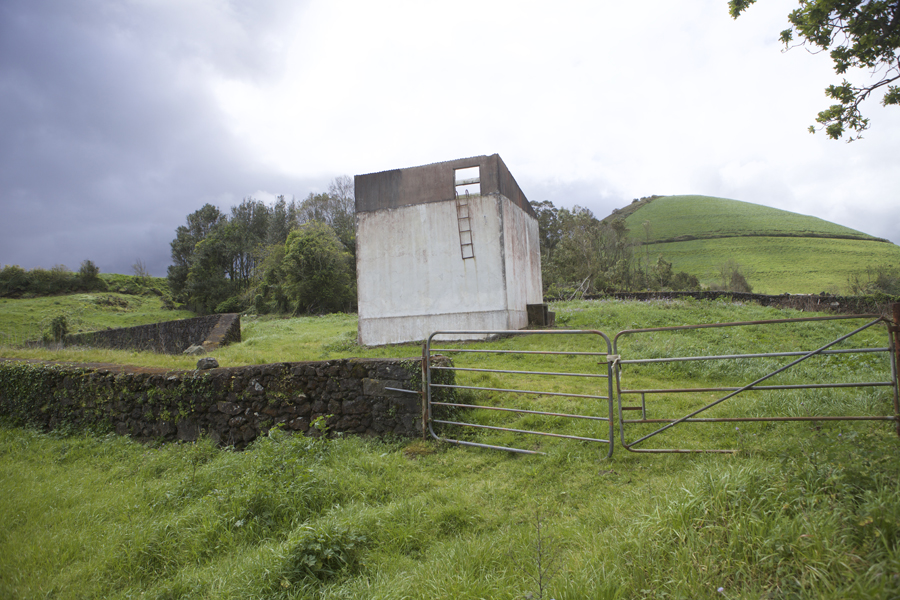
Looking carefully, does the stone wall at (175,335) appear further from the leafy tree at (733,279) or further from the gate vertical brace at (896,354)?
the leafy tree at (733,279)

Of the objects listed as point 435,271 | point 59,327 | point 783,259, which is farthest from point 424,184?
point 783,259

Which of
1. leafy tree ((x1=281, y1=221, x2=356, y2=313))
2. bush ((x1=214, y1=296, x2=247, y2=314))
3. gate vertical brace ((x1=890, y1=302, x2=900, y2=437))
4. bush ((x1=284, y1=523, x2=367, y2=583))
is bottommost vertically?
bush ((x1=284, y1=523, x2=367, y2=583))

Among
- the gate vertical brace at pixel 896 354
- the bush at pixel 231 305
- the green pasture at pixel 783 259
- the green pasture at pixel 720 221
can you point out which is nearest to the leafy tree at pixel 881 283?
the green pasture at pixel 783 259

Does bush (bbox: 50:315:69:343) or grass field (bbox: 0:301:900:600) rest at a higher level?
bush (bbox: 50:315:69:343)

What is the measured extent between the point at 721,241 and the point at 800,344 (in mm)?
57187

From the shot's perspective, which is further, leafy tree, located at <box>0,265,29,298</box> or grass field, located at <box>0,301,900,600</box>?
leafy tree, located at <box>0,265,29,298</box>

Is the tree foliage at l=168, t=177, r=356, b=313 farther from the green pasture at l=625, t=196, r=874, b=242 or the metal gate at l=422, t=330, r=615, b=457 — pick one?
the green pasture at l=625, t=196, r=874, b=242

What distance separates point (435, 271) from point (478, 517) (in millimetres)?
12221

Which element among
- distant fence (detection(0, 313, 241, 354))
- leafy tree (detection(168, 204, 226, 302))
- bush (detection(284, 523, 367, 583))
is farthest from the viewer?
leafy tree (detection(168, 204, 226, 302))

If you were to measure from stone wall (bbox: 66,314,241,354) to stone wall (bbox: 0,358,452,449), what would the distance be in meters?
8.84

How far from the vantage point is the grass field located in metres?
2.68

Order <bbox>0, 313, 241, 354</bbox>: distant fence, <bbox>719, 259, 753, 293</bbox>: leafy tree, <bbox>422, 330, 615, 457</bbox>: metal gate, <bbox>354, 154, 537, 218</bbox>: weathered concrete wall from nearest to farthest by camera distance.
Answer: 1. <bbox>422, 330, 615, 457</bbox>: metal gate
2. <bbox>354, 154, 537, 218</bbox>: weathered concrete wall
3. <bbox>0, 313, 241, 354</bbox>: distant fence
4. <bbox>719, 259, 753, 293</bbox>: leafy tree

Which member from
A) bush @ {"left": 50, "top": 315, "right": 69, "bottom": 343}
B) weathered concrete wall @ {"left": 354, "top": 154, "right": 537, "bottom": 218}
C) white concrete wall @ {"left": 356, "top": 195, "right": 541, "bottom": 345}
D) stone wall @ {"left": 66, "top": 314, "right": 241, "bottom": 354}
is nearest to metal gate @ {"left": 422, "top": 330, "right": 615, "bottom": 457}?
white concrete wall @ {"left": 356, "top": 195, "right": 541, "bottom": 345}

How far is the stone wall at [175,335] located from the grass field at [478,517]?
37.9 feet
